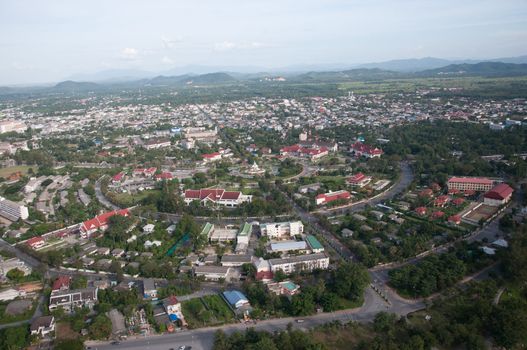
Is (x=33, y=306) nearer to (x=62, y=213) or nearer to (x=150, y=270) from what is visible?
(x=150, y=270)

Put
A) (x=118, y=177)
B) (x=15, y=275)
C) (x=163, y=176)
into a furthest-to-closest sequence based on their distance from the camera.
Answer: (x=118, y=177)
(x=163, y=176)
(x=15, y=275)

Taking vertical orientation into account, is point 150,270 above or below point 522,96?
below

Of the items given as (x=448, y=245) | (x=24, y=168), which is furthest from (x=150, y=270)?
(x=24, y=168)

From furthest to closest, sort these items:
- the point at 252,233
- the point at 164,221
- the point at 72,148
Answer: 1. the point at 72,148
2. the point at 164,221
3. the point at 252,233

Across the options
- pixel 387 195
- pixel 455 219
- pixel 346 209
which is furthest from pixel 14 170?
pixel 455 219

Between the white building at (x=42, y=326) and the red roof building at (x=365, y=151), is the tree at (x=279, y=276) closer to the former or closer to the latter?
the white building at (x=42, y=326)

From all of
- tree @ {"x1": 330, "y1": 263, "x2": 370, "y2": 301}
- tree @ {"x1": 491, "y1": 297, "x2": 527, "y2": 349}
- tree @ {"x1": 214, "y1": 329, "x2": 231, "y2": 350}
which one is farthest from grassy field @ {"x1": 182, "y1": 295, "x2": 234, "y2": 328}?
tree @ {"x1": 491, "y1": 297, "x2": 527, "y2": 349}

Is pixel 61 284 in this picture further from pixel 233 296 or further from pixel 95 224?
pixel 233 296
